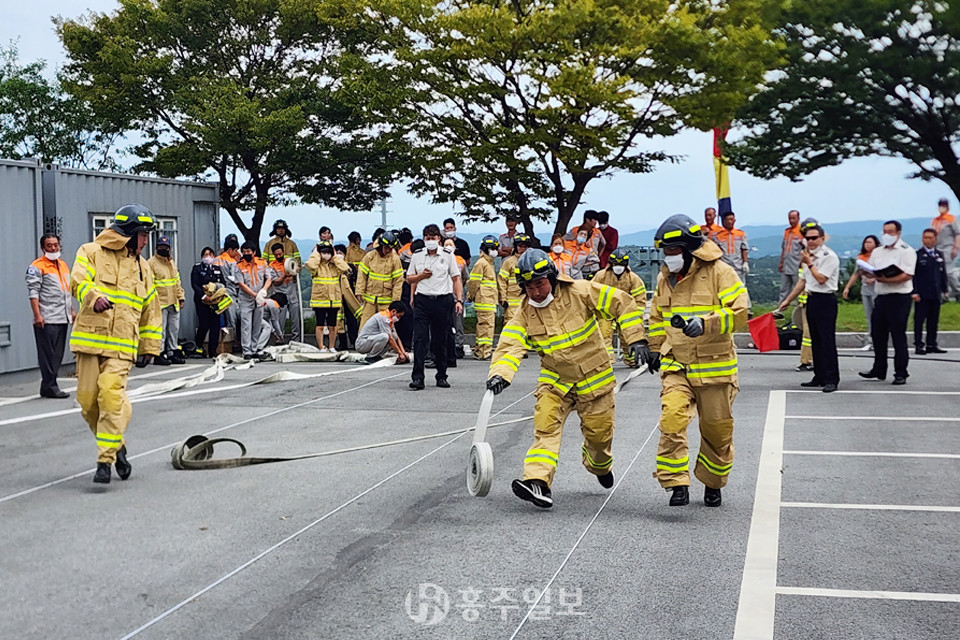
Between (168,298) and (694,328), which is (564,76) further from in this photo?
(694,328)

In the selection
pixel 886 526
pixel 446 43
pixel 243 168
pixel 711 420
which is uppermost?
pixel 446 43

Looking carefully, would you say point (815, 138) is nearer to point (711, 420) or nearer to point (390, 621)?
point (711, 420)

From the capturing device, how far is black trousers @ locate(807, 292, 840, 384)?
13602 millimetres

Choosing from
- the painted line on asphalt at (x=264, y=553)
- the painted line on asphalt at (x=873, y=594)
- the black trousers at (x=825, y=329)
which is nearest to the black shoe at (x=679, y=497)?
the painted line on asphalt at (x=873, y=594)

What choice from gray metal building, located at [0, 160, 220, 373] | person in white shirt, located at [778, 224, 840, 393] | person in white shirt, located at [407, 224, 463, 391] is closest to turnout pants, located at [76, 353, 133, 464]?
person in white shirt, located at [407, 224, 463, 391]

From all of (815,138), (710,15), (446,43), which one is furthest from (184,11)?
(815,138)

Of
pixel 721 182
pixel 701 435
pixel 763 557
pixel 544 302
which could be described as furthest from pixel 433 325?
pixel 721 182

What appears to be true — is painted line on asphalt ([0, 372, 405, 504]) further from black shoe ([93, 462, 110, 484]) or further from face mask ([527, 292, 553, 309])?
face mask ([527, 292, 553, 309])

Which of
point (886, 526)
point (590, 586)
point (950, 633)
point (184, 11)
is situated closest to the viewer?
point (950, 633)

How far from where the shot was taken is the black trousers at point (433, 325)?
14312 millimetres

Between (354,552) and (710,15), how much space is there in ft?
66.4

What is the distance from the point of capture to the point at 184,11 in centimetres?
2689

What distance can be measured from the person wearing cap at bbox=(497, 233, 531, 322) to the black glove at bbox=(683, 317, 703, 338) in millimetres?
11079

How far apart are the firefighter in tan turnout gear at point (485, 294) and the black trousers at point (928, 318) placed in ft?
22.6
